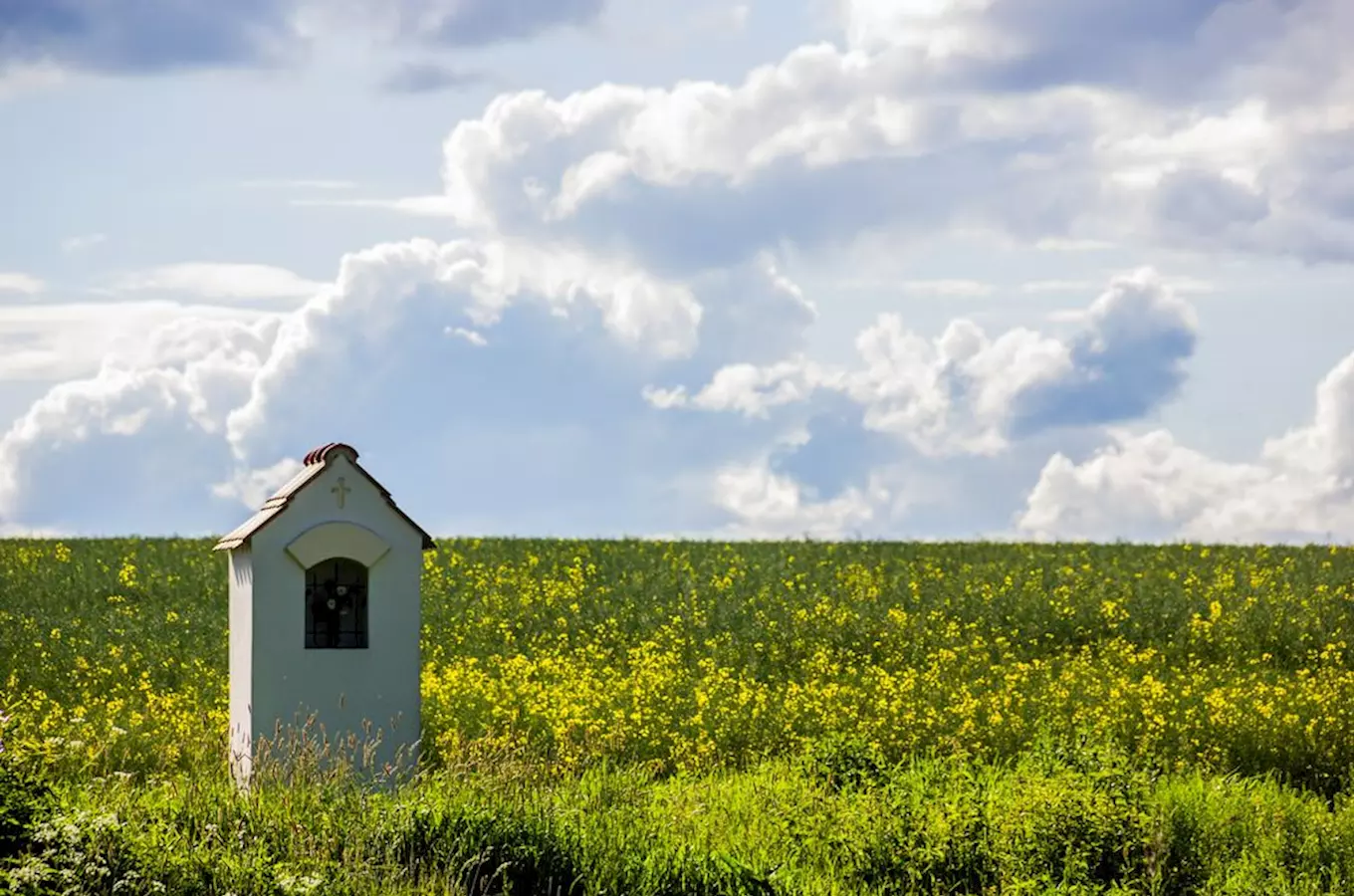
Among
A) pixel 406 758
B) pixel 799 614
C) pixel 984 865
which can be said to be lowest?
pixel 984 865

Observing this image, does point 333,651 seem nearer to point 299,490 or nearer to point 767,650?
point 299,490

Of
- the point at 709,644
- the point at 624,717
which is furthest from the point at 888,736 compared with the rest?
the point at 709,644

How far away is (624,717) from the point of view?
56.5 ft

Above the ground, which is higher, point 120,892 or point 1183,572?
point 1183,572

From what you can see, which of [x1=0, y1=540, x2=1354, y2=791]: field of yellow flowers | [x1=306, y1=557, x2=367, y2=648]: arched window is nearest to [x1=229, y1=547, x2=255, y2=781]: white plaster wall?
[x1=306, y1=557, x2=367, y2=648]: arched window

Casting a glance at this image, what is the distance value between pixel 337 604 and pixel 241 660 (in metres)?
0.90

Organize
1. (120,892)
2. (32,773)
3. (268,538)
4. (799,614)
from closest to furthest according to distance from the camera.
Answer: (120,892) → (32,773) → (268,538) → (799,614)

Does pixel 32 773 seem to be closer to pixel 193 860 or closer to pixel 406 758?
pixel 193 860

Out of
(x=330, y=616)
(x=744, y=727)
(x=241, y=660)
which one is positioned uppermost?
(x=330, y=616)

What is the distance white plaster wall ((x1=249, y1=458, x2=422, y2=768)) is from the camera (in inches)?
481

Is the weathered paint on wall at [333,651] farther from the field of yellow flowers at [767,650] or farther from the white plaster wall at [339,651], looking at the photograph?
the field of yellow flowers at [767,650]

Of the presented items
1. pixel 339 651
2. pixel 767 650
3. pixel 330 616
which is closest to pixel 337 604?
pixel 330 616

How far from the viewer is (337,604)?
12648mm

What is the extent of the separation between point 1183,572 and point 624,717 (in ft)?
48.7
